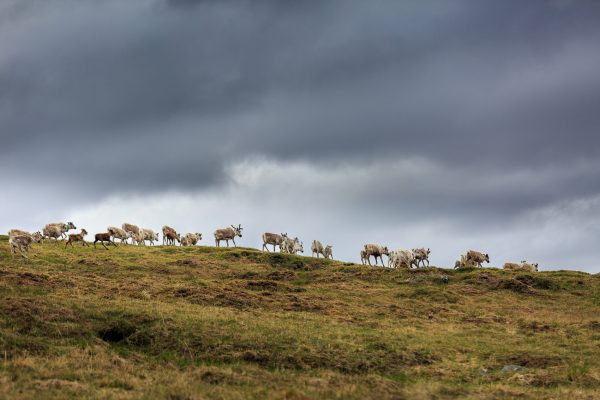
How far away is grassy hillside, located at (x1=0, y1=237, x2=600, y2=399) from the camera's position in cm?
1955

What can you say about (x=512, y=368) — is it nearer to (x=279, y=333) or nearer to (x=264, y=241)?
(x=279, y=333)

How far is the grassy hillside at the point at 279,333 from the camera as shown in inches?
770

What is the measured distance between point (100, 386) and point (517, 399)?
14.1 m

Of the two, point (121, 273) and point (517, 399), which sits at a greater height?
point (121, 273)

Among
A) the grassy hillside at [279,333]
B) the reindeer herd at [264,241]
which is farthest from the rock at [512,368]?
the reindeer herd at [264,241]

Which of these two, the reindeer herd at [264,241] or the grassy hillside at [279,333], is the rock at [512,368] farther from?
the reindeer herd at [264,241]

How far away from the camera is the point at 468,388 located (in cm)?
2102

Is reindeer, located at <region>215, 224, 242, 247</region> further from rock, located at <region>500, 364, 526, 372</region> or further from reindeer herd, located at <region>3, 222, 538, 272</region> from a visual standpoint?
rock, located at <region>500, 364, 526, 372</region>

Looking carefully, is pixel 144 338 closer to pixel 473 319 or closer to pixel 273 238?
pixel 473 319

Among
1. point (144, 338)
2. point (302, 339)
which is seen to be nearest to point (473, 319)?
point (302, 339)

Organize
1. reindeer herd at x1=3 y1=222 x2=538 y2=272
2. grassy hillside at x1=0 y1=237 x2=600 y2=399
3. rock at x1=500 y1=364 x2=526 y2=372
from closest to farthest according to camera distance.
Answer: grassy hillside at x1=0 y1=237 x2=600 y2=399 < rock at x1=500 y1=364 x2=526 y2=372 < reindeer herd at x1=3 y1=222 x2=538 y2=272

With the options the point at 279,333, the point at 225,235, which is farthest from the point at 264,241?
the point at 279,333

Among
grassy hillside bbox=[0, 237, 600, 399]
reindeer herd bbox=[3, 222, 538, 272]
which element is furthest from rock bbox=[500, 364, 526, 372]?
reindeer herd bbox=[3, 222, 538, 272]

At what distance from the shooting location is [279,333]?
89.3ft
